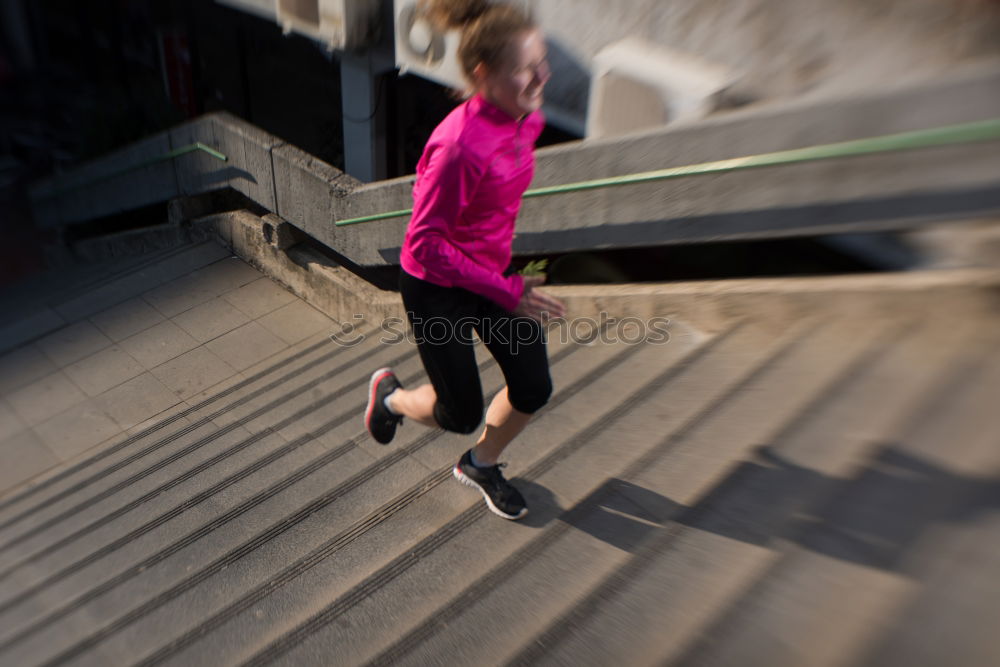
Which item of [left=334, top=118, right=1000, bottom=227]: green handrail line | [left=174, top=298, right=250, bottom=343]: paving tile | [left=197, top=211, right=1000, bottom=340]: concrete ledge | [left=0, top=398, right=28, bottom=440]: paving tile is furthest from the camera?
[left=174, top=298, right=250, bottom=343]: paving tile

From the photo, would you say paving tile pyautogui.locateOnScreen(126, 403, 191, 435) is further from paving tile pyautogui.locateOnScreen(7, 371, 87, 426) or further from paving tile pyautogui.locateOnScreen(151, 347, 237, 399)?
paving tile pyautogui.locateOnScreen(7, 371, 87, 426)

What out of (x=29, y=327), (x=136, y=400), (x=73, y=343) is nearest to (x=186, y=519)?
(x=136, y=400)

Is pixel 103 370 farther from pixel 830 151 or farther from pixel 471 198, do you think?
pixel 830 151

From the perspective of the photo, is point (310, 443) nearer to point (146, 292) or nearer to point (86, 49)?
point (146, 292)

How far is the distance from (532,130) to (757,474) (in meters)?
1.50

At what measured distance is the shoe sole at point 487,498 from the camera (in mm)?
2957

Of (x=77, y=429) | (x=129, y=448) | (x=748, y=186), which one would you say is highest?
(x=748, y=186)

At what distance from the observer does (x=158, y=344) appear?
6031 millimetres

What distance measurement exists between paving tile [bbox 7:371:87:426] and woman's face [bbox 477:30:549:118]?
15.1ft

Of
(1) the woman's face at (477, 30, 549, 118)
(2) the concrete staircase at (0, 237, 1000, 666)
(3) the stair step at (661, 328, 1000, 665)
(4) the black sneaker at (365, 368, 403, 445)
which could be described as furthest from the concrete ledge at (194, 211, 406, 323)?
(3) the stair step at (661, 328, 1000, 665)

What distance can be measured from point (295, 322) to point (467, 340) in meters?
3.77

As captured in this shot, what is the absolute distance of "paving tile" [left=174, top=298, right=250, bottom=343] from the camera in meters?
6.10

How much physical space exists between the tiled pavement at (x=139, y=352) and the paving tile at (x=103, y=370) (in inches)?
0.4

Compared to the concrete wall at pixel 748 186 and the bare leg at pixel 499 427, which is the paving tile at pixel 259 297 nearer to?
the concrete wall at pixel 748 186
